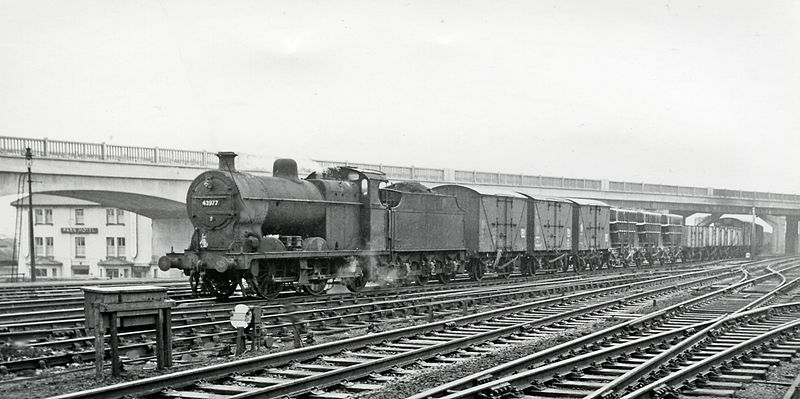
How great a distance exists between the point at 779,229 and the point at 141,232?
7996 centimetres

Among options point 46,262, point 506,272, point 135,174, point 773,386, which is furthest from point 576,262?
point 46,262

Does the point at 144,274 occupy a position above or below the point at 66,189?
below

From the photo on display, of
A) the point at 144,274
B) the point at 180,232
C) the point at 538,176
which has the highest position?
the point at 538,176

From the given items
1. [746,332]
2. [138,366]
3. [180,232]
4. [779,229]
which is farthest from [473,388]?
[779,229]

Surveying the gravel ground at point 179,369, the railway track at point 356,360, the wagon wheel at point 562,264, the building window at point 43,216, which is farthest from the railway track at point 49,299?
the building window at point 43,216

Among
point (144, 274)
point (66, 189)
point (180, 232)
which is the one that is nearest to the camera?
point (66, 189)

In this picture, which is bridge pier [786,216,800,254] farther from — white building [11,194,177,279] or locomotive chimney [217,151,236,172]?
locomotive chimney [217,151,236,172]

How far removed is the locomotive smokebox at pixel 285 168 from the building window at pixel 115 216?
39150 mm

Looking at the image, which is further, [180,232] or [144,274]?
[144,274]

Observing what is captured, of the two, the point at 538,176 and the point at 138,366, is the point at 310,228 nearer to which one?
the point at 138,366

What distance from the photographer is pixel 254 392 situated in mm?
7250

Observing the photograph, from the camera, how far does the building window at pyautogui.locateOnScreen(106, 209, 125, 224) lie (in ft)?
177

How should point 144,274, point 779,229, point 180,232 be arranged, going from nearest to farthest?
point 180,232, point 144,274, point 779,229

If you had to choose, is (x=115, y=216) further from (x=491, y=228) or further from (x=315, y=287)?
(x=315, y=287)
